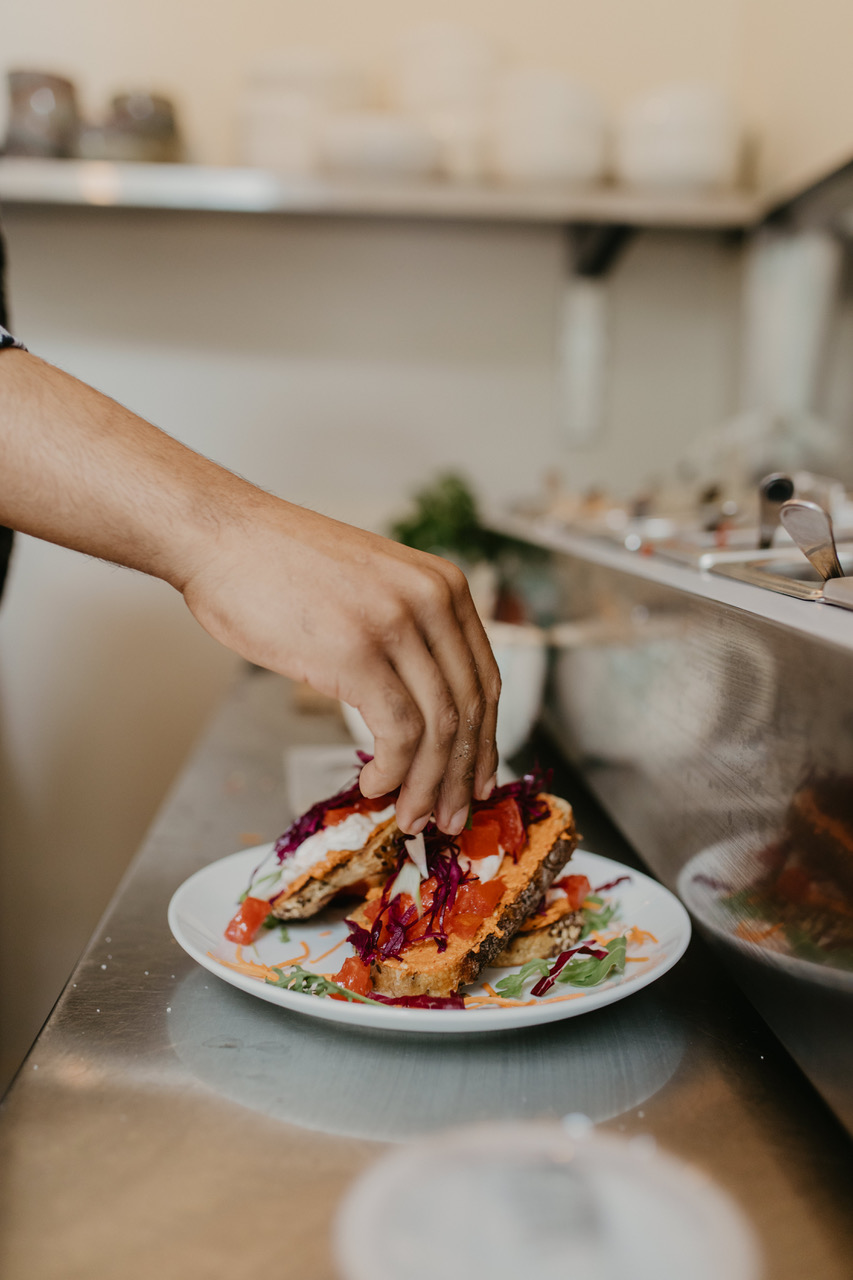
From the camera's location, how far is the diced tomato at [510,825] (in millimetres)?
681

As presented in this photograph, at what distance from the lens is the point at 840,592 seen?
0.58m

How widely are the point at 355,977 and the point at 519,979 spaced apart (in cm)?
10

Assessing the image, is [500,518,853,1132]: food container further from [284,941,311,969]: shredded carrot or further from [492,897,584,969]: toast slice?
[284,941,311,969]: shredded carrot

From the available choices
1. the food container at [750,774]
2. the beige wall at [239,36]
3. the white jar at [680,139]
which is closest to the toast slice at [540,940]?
the food container at [750,774]

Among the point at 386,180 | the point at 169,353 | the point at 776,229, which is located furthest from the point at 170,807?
the point at 776,229

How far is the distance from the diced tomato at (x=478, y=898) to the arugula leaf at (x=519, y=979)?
0.04m

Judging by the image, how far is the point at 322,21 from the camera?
2.23 metres

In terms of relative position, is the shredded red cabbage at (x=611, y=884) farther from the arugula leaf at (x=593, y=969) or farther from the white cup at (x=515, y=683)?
the white cup at (x=515, y=683)

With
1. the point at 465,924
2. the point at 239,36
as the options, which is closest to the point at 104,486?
the point at 465,924

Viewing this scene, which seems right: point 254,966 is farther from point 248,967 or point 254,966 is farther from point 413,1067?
point 413,1067

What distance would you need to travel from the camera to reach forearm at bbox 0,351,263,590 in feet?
1.87

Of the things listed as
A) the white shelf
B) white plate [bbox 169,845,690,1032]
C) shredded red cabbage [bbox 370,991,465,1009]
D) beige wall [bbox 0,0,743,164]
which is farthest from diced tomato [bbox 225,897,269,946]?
beige wall [bbox 0,0,743,164]

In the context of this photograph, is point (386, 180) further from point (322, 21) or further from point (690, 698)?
point (690, 698)

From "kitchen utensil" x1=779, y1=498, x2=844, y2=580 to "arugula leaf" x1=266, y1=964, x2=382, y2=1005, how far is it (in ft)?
1.26
